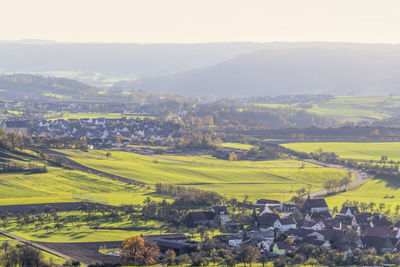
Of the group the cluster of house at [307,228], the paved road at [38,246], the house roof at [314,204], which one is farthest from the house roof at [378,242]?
the paved road at [38,246]

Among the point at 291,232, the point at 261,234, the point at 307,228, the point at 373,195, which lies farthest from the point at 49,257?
the point at 373,195

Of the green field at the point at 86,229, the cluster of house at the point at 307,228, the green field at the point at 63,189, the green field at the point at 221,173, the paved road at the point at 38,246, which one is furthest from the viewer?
the green field at the point at 221,173

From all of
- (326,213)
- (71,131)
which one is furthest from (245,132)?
(326,213)

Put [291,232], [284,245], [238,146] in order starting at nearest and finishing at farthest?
[284,245] < [291,232] < [238,146]

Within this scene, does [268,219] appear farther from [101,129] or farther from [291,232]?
[101,129]

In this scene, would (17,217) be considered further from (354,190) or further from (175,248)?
(354,190)

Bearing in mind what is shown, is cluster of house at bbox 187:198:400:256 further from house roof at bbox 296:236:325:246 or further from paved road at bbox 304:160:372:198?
paved road at bbox 304:160:372:198

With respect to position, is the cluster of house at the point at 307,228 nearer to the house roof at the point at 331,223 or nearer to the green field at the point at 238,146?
the house roof at the point at 331,223
